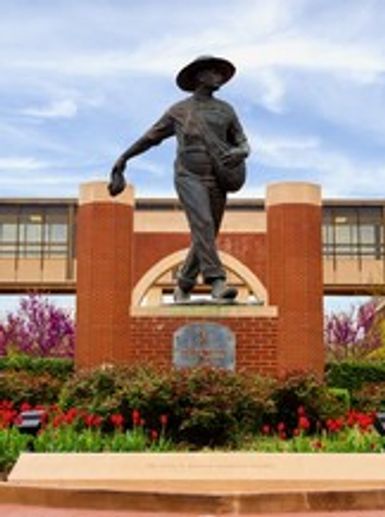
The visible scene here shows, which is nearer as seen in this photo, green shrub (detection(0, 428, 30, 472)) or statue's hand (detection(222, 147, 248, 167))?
green shrub (detection(0, 428, 30, 472))

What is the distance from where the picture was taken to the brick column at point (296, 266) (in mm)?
22000

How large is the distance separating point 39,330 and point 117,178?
3293cm

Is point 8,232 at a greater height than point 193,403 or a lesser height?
greater

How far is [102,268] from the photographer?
2400 cm

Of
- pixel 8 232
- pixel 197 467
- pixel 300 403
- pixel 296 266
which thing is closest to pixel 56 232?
pixel 8 232

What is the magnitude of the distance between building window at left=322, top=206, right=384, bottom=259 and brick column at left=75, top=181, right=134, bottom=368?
96.3 feet

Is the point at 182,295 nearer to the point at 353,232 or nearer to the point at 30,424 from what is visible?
the point at 30,424

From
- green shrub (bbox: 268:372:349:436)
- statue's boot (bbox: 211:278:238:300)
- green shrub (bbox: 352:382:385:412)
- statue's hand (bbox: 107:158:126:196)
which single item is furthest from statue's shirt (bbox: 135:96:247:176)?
green shrub (bbox: 352:382:385:412)

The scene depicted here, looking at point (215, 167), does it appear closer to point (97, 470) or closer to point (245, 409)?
point (245, 409)

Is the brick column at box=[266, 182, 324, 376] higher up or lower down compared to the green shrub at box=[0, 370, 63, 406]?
higher up

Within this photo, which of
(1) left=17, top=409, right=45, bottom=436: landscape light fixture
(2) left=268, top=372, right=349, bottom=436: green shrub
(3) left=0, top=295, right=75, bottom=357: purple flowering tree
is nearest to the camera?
(1) left=17, top=409, right=45, bottom=436: landscape light fixture

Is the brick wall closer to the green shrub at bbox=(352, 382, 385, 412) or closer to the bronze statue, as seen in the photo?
the bronze statue

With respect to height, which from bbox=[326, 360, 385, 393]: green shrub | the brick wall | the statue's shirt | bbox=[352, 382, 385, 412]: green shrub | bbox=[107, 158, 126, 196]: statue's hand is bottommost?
bbox=[352, 382, 385, 412]: green shrub

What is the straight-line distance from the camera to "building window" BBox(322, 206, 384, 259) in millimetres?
52656
